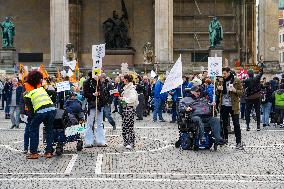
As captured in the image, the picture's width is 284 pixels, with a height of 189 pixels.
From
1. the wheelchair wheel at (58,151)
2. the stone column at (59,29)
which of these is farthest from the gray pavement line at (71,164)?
the stone column at (59,29)

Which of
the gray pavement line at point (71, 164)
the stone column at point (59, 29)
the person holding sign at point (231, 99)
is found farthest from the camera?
the stone column at point (59, 29)

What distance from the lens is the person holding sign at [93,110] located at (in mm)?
16453

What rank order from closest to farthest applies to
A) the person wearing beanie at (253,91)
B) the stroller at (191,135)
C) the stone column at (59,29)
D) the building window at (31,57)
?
the stroller at (191,135) → the person wearing beanie at (253,91) → the stone column at (59,29) → the building window at (31,57)

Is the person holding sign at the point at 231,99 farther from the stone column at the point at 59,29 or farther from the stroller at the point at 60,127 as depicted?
the stone column at the point at 59,29

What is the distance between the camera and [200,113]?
1585cm

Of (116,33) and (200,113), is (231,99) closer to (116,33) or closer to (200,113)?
(200,113)

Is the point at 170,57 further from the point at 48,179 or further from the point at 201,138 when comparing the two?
the point at 48,179

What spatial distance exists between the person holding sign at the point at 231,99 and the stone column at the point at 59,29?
2483 centimetres

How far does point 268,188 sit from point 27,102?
604 centimetres

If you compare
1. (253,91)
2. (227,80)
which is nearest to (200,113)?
(227,80)

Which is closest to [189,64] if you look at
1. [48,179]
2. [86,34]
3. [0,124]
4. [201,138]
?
[86,34]

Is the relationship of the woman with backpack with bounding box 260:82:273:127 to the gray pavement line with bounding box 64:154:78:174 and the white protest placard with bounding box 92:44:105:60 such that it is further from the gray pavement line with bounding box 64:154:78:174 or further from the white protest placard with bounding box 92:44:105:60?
the gray pavement line with bounding box 64:154:78:174

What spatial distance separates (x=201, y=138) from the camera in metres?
15.7

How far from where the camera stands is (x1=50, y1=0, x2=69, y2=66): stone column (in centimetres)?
4059
